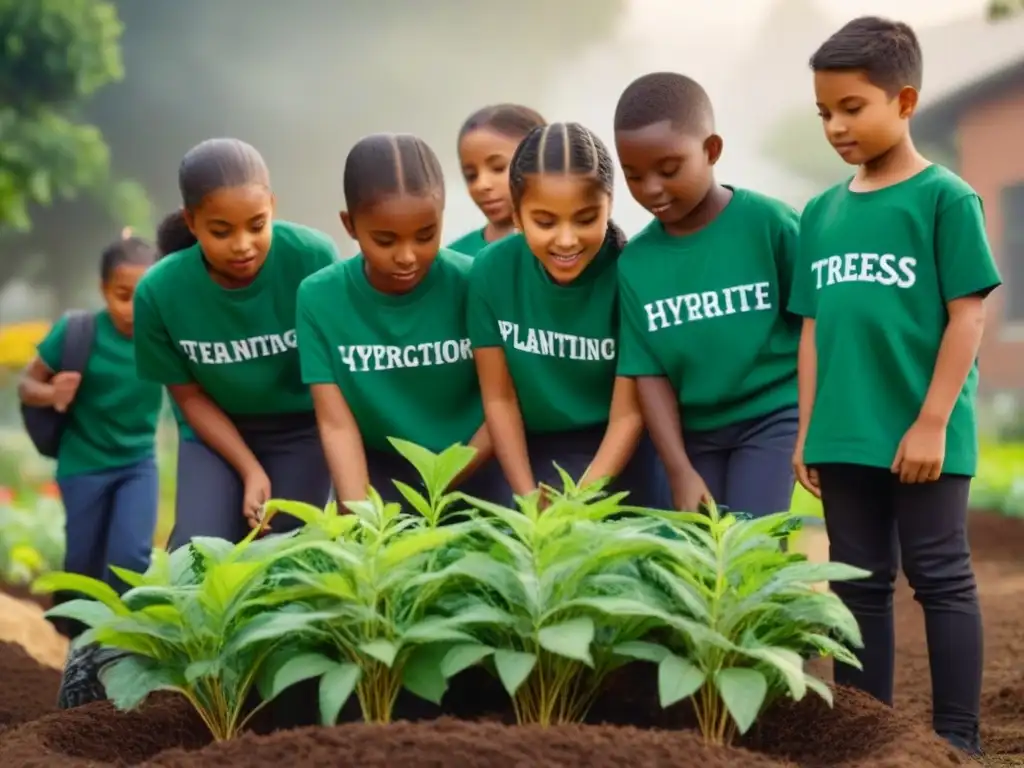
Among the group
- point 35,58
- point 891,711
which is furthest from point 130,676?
point 35,58

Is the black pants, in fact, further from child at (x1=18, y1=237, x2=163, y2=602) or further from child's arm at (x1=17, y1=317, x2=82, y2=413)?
child's arm at (x1=17, y1=317, x2=82, y2=413)

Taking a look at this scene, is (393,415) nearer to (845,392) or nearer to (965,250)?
(845,392)

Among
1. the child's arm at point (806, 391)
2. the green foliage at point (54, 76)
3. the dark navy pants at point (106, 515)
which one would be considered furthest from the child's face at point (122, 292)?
the green foliage at point (54, 76)

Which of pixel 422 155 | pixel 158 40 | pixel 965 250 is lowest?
pixel 965 250

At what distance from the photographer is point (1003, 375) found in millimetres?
15320

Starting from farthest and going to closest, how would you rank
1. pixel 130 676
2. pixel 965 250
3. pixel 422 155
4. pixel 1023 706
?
pixel 1023 706
pixel 422 155
pixel 965 250
pixel 130 676

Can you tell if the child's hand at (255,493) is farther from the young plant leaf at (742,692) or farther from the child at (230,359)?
the young plant leaf at (742,692)

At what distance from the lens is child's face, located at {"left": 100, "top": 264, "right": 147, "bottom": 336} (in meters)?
5.85

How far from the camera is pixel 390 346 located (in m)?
3.85

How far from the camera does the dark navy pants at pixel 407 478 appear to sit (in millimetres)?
4066

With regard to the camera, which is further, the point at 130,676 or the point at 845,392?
the point at 845,392

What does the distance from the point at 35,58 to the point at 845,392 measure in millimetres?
11727

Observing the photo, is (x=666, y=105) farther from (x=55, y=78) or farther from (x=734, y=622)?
(x=55, y=78)

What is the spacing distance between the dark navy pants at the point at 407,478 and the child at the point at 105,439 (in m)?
2.18
